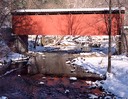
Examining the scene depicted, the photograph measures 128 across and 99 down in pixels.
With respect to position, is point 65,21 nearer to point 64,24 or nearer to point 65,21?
point 65,21

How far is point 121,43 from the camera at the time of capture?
2586 centimetres

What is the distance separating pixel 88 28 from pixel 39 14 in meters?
5.15

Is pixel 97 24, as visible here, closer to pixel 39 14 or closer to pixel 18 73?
pixel 39 14

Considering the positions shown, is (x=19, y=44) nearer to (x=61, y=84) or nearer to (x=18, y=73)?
(x=18, y=73)

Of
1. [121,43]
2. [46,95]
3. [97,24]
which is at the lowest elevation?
[46,95]

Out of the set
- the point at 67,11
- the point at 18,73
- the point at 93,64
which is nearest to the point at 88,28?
the point at 67,11

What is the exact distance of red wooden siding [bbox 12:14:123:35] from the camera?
2686 cm

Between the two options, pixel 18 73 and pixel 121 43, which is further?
pixel 121 43

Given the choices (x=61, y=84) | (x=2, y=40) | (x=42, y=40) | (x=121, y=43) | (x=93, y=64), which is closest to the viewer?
(x=61, y=84)


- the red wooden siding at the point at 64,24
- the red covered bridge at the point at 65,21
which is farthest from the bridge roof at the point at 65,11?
the red wooden siding at the point at 64,24

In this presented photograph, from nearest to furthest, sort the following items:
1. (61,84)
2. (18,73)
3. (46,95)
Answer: (46,95) → (61,84) → (18,73)

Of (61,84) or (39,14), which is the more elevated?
(39,14)

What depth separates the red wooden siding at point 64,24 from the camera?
1057 inches

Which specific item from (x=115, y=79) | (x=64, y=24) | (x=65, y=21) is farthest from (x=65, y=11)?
(x=115, y=79)
